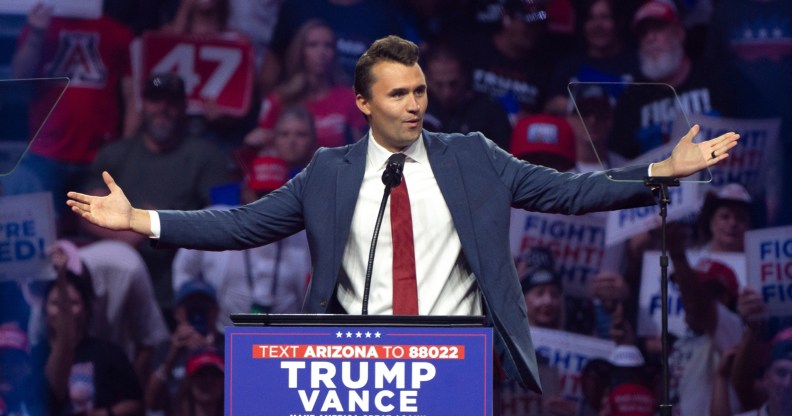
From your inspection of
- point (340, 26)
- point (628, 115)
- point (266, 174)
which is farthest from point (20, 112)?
point (340, 26)

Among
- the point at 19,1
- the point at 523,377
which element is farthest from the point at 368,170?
the point at 19,1

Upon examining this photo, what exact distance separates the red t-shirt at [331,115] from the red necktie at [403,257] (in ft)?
11.7

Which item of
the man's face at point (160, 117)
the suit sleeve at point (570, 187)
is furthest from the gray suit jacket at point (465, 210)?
the man's face at point (160, 117)

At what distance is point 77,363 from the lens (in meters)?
6.68

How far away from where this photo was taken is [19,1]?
664 cm

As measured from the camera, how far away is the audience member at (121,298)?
672 centimetres

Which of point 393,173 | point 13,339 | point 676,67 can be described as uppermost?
point 676,67

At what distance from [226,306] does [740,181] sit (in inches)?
110

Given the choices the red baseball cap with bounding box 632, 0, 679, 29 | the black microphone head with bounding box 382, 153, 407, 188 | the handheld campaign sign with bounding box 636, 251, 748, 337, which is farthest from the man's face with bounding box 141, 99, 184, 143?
the black microphone head with bounding box 382, 153, 407, 188

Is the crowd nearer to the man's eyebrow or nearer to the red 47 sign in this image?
the red 47 sign

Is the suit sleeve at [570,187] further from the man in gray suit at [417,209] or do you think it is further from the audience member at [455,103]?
the audience member at [455,103]

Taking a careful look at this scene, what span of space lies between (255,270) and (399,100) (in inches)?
142

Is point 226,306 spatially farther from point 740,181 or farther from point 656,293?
point 740,181

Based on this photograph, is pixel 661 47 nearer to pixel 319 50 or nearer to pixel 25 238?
pixel 319 50
